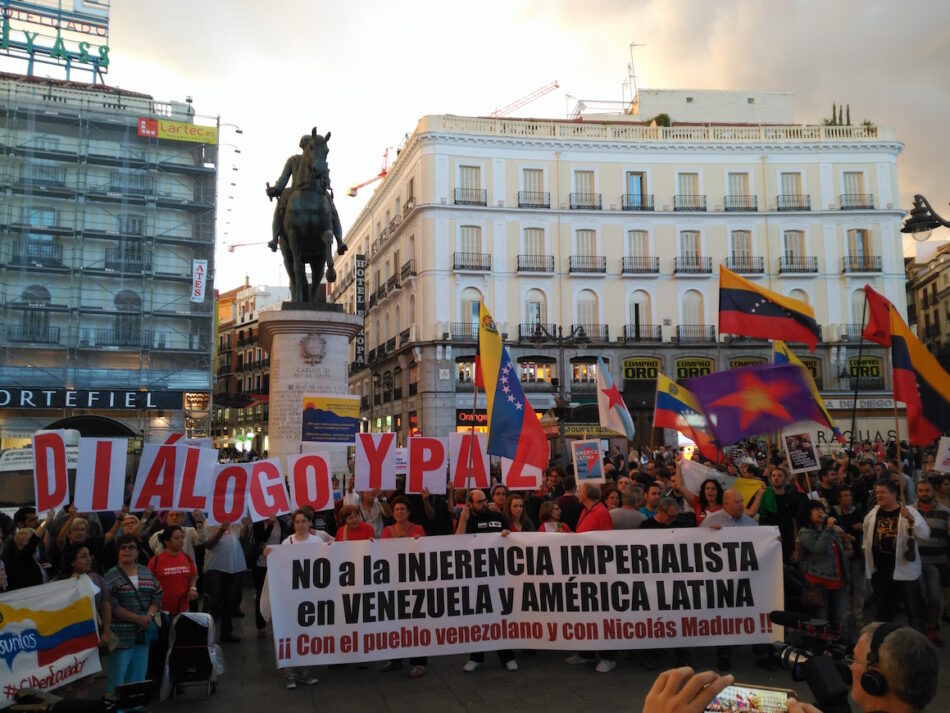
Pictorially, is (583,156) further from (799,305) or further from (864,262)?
(799,305)

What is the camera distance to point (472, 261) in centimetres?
4000

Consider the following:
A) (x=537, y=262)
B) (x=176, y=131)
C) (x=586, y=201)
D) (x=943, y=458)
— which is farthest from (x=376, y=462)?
(x=586, y=201)

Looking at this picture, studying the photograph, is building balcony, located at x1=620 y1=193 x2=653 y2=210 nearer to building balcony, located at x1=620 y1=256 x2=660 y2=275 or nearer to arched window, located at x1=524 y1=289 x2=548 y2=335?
building balcony, located at x1=620 y1=256 x2=660 y2=275

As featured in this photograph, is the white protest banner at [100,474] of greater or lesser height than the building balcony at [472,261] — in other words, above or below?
below

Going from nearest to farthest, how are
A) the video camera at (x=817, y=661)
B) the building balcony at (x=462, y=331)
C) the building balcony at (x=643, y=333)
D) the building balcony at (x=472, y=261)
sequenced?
the video camera at (x=817, y=661) → the building balcony at (x=462, y=331) → the building balcony at (x=472, y=261) → the building balcony at (x=643, y=333)

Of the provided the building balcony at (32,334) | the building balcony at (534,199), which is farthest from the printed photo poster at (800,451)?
the building balcony at (32,334)

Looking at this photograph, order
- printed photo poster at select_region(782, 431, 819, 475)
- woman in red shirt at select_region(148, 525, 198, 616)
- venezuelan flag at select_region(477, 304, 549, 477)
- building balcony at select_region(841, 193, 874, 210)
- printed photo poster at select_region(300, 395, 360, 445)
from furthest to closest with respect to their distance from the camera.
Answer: building balcony at select_region(841, 193, 874, 210), printed photo poster at select_region(300, 395, 360, 445), printed photo poster at select_region(782, 431, 819, 475), venezuelan flag at select_region(477, 304, 549, 477), woman in red shirt at select_region(148, 525, 198, 616)

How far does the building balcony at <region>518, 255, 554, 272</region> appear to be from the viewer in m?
40.3

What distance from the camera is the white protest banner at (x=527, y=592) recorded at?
6879 millimetres

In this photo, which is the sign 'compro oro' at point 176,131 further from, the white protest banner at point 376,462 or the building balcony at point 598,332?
the white protest banner at point 376,462

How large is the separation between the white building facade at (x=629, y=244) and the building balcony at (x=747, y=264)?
8cm

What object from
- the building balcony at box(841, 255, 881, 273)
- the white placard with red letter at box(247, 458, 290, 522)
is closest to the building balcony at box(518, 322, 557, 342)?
the building balcony at box(841, 255, 881, 273)

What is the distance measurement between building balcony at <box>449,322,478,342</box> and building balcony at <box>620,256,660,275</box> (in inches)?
346

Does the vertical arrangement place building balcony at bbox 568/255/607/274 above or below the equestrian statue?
above
